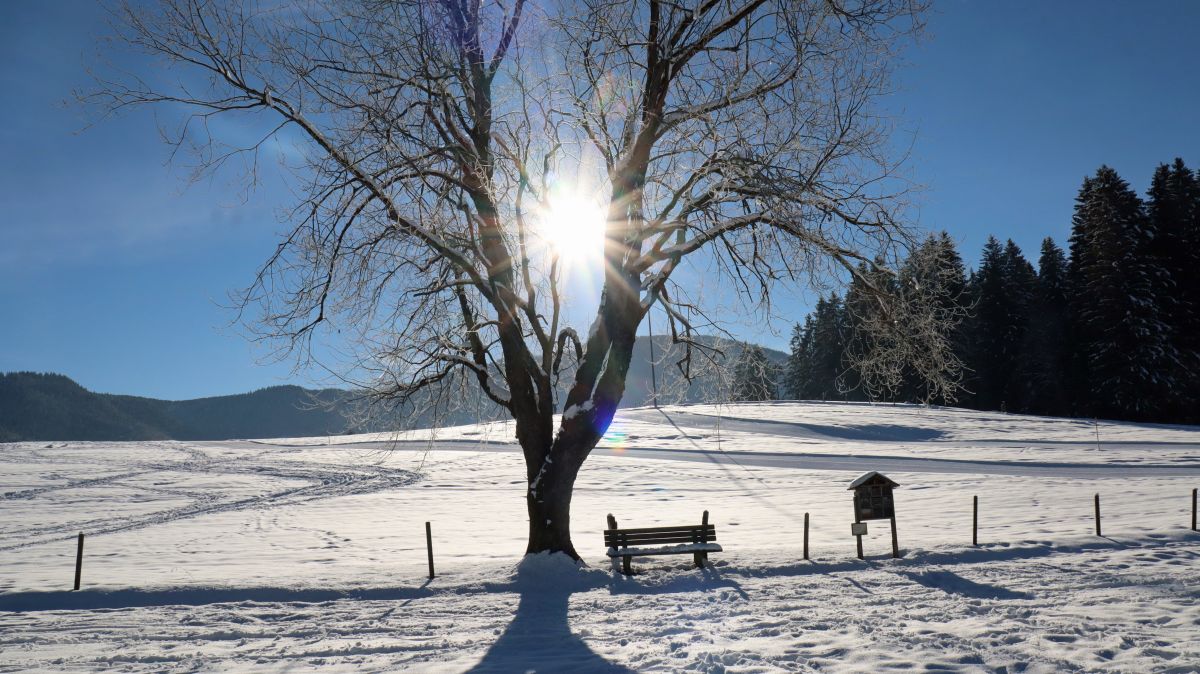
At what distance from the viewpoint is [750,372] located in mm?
13781

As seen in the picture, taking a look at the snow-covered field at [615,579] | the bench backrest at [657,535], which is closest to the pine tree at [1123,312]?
the snow-covered field at [615,579]

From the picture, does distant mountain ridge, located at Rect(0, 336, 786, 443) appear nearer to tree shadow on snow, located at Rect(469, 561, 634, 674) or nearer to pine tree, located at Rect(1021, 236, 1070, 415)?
pine tree, located at Rect(1021, 236, 1070, 415)

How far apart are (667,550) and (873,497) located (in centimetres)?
446

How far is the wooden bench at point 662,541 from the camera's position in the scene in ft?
39.3

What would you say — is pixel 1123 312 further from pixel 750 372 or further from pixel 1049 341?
pixel 750 372

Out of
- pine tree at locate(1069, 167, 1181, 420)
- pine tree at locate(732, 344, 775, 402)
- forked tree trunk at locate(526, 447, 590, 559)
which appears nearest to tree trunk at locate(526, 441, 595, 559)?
forked tree trunk at locate(526, 447, 590, 559)

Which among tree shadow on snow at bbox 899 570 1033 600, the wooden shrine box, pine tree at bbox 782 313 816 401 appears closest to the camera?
tree shadow on snow at bbox 899 570 1033 600

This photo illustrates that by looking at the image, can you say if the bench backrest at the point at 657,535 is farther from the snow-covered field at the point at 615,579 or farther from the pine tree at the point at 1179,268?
the pine tree at the point at 1179,268

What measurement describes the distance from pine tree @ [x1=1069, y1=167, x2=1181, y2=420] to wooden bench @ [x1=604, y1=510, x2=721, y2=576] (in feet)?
138

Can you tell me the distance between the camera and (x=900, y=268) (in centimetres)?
1073

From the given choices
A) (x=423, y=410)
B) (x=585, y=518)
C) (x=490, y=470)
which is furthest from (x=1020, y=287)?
(x=423, y=410)

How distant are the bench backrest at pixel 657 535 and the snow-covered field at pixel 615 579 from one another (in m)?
0.55

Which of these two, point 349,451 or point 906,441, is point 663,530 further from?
point 349,451

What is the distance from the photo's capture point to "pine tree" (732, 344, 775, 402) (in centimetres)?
1279
